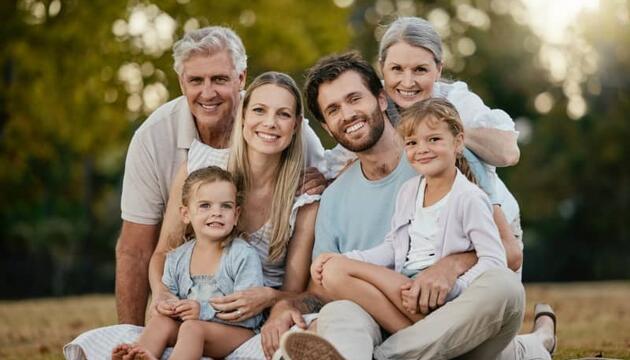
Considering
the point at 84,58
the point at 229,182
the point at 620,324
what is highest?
the point at 84,58

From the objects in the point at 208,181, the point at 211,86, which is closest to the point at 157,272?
the point at 208,181

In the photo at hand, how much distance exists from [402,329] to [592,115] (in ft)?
62.7

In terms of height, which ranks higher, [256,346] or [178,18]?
[178,18]

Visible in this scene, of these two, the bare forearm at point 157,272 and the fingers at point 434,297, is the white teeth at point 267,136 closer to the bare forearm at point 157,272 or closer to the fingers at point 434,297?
the bare forearm at point 157,272

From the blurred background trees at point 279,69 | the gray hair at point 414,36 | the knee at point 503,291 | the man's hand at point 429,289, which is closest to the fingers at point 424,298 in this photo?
the man's hand at point 429,289

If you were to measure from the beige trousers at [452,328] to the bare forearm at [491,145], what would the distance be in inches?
42.1

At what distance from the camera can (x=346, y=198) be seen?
4977 millimetres

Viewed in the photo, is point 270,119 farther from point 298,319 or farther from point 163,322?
point 163,322

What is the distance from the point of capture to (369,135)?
4859 mm

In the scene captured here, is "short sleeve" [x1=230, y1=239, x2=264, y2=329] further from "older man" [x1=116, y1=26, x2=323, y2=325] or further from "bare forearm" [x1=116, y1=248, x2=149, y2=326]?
"bare forearm" [x1=116, y1=248, x2=149, y2=326]

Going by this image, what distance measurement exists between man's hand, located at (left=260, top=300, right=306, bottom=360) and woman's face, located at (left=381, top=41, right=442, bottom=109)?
1.24 metres

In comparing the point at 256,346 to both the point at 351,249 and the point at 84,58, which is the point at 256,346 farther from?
the point at 84,58

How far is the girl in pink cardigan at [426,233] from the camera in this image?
4.27 metres

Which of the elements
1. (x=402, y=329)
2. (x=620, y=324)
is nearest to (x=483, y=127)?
(x=402, y=329)
